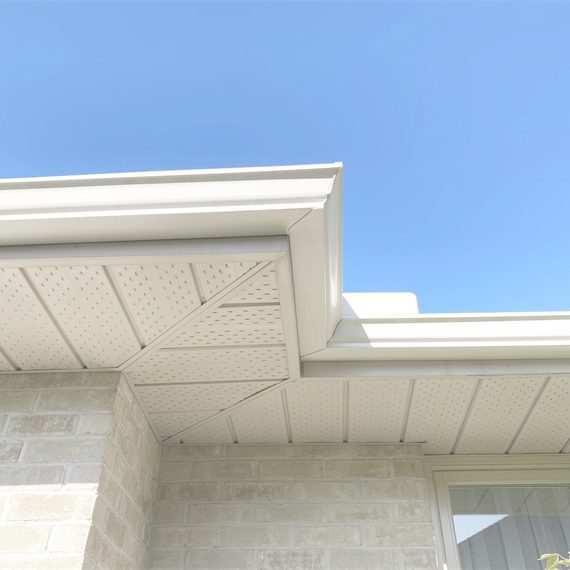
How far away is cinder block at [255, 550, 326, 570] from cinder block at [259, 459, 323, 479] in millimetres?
286

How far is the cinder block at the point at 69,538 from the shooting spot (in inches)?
52.7

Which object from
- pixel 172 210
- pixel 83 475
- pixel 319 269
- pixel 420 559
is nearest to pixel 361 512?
pixel 420 559

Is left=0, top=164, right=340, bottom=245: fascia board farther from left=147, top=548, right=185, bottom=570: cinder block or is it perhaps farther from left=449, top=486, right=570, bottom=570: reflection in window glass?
left=449, top=486, right=570, bottom=570: reflection in window glass

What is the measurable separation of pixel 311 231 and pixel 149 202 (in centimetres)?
40

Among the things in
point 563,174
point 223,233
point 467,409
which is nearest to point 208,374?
point 223,233

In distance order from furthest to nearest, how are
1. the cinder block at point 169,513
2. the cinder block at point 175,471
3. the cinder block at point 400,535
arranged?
the cinder block at point 175,471 < the cinder block at point 169,513 < the cinder block at point 400,535

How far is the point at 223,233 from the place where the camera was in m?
1.20

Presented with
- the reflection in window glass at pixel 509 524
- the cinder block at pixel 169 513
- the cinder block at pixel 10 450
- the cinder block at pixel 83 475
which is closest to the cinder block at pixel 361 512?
the reflection in window glass at pixel 509 524

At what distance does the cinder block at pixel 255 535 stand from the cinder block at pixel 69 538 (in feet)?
2.34

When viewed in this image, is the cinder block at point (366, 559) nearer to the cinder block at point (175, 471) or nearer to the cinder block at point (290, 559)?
the cinder block at point (290, 559)

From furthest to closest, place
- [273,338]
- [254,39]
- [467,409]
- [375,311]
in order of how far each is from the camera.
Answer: [254,39] → [467,409] → [375,311] → [273,338]

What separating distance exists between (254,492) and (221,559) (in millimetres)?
275

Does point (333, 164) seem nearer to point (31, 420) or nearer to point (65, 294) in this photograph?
point (65, 294)

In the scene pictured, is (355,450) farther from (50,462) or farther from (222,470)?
(50,462)
